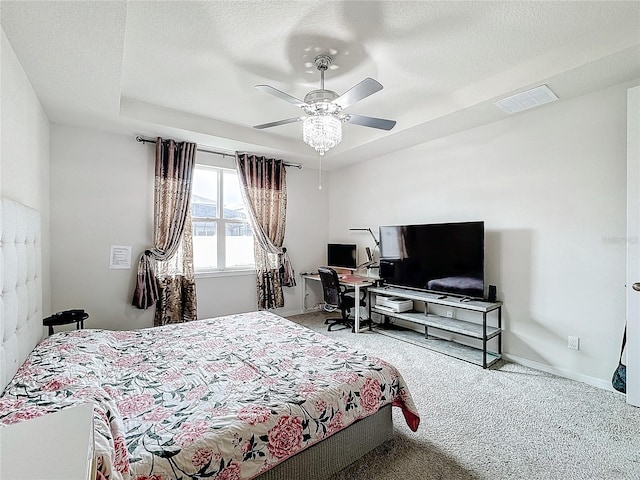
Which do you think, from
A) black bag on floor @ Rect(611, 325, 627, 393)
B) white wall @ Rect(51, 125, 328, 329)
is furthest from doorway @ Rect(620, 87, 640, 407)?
white wall @ Rect(51, 125, 328, 329)

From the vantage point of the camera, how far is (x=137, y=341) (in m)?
2.38

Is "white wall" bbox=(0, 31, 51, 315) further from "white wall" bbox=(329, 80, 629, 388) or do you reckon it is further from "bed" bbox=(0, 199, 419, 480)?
"white wall" bbox=(329, 80, 629, 388)

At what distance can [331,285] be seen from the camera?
4.32m

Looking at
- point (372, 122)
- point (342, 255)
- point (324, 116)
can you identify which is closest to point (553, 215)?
point (372, 122)

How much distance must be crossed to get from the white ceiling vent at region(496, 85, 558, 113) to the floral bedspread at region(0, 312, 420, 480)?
2.54m

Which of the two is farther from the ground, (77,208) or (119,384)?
(77,208)

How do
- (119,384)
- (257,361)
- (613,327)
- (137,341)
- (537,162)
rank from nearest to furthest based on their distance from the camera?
(119,384), (257,361), (137,341), (613,327), (537,162)

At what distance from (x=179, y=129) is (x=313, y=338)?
272 cm

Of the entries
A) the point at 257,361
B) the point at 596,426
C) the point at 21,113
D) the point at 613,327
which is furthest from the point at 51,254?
the point at 613,327

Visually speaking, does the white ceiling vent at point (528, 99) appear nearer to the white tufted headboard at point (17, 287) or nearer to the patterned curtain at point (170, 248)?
the patterned curtain at point (170, 248)

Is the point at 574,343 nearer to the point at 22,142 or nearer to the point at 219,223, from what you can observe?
the point at 219,223

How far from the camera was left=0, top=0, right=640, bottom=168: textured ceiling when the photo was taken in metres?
1.87

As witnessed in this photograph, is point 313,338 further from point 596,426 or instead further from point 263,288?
point 263,288

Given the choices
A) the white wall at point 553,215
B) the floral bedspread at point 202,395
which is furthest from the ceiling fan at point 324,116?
the floral bedspread at point 202,395
